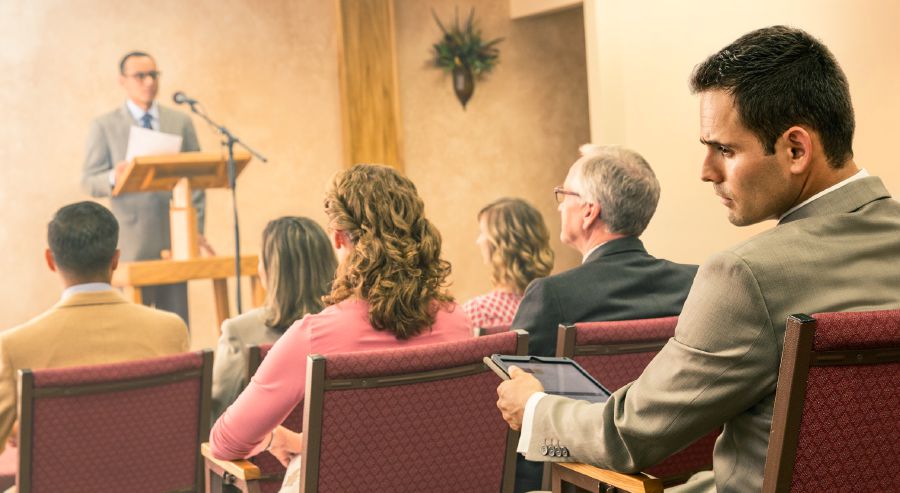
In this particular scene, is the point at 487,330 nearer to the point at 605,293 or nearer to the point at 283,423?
the point at 605,293

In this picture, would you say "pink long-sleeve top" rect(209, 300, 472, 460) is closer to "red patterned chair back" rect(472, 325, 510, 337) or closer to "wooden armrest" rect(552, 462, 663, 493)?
"red patterned chair back" rect(472, 325, 510, 337)

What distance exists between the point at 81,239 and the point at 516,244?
158cm

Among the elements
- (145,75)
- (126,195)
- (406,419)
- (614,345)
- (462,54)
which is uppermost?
(462,54)

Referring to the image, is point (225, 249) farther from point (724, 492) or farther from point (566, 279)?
point (724, 492)

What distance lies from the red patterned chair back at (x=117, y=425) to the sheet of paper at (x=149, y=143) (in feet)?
13.3

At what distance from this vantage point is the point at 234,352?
312cm

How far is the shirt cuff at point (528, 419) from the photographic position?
5.38 ft

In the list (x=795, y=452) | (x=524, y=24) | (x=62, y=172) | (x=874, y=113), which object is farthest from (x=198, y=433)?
(x=524, y=24)

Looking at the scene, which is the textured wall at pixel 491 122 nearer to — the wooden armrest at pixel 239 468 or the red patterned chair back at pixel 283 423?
the red patterned chair back at pixel 283 423

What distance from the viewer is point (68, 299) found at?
3.10m

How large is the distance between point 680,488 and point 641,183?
1225 millimetres

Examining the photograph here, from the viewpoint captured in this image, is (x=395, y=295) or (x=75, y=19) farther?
(x=75, y=19)

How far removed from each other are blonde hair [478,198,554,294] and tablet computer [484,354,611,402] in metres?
2.10

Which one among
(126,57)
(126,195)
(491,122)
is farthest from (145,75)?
(491,122)
